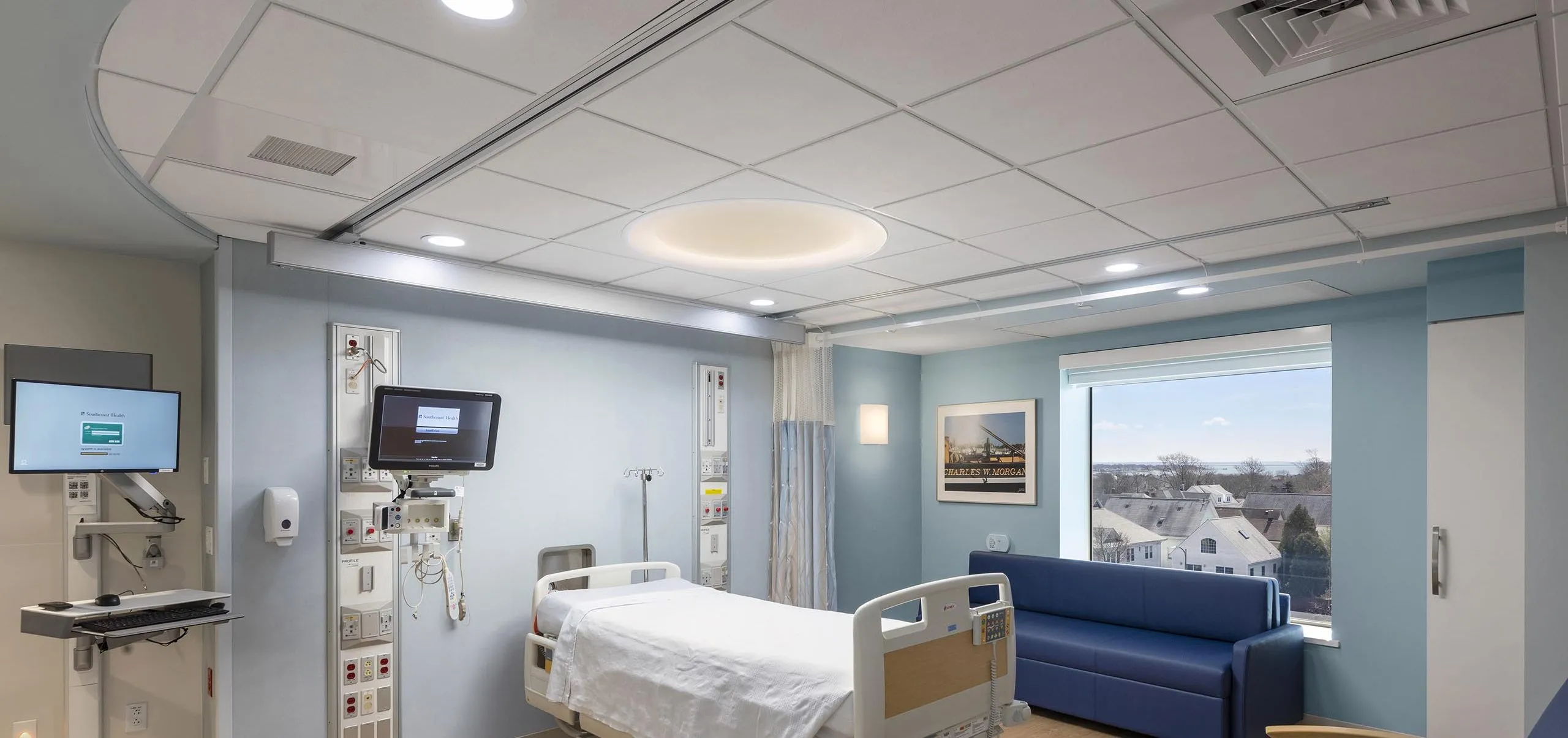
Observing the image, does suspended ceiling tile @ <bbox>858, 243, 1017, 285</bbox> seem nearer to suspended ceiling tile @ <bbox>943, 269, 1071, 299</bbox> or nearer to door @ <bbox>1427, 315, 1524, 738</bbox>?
suspended ceiling tile @ <bbox>943, 269, 1071, 299</bbox>

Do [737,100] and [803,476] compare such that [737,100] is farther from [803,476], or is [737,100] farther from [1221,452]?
[1221,452]

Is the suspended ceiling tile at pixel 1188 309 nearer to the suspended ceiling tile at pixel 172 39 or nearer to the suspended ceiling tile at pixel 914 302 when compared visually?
the suspended ceiling tile at pixel 914 302

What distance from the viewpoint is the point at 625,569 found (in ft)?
15.4

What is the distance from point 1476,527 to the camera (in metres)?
3.63

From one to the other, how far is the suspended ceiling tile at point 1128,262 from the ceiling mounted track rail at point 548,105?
263 cm

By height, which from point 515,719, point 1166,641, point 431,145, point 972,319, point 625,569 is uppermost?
point 431,145

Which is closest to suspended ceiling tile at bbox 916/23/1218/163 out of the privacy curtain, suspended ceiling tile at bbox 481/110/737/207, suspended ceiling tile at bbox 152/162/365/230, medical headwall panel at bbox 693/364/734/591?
suspended ceiling tile at bbox 481/110/737/207

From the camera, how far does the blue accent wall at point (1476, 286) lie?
11.7 ft

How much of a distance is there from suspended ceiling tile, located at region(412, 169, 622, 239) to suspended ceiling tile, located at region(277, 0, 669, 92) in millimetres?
A: 852

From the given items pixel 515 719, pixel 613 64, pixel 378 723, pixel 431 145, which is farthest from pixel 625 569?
pixel 613 64

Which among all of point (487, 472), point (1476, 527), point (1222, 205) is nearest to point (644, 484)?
point (487, 472)

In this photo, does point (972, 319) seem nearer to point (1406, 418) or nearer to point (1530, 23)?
point (1406, 418)

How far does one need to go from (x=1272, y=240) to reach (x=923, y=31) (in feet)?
8.11

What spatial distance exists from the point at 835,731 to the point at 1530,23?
8.54ft
